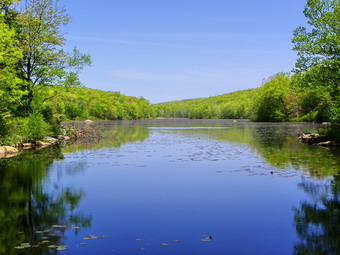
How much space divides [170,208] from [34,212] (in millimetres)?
4976

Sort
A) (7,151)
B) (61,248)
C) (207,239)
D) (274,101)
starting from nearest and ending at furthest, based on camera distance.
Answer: (61,248), (207,239), (7,151), (274,101)

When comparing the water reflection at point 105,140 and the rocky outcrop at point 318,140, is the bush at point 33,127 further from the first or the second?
the rocky outcrop at point 318,140

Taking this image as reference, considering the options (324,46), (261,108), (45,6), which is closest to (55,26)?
(45,6)

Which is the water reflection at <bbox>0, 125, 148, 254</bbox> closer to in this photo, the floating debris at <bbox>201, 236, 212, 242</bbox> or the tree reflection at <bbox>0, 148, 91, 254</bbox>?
the tree reflection at <bbox>0, 148, 91, 254</bbox>

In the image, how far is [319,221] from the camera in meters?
10.9

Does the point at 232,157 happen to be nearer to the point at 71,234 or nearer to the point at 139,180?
the point at 139,180

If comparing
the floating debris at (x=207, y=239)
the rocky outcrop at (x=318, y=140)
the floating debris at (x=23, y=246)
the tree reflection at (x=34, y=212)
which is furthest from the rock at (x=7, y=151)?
the rocky outcrop at (x=318, y=140)

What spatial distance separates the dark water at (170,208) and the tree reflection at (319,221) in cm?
3

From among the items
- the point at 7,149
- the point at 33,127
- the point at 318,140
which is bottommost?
the point at 318,140

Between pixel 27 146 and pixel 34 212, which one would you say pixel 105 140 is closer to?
pixel 27 146

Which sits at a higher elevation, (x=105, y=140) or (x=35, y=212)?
(x=105, y=140)

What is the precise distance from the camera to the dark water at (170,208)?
29.7 feet

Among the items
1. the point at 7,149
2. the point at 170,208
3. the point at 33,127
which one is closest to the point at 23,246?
the point at 170,208

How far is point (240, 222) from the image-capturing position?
35.7ft
